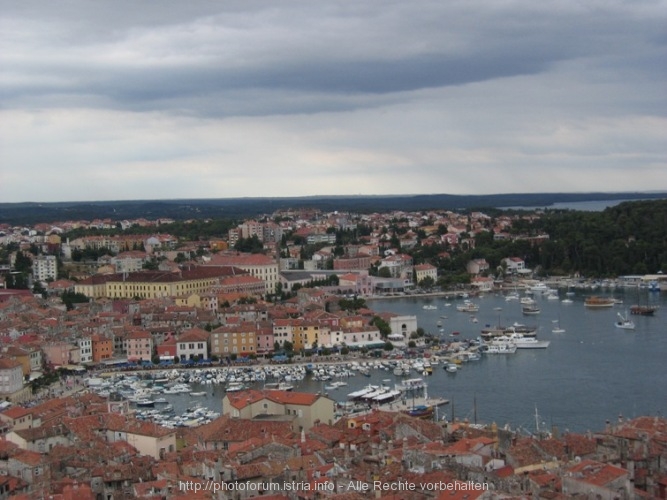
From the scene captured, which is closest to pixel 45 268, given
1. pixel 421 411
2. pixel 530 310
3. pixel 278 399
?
pixel 530 310

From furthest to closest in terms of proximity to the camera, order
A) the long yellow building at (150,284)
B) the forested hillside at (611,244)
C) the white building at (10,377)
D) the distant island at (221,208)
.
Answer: the distant island at (221,208), the forested hillside at (611,244), the long yellow building at (150,284), the white building at (10,377)

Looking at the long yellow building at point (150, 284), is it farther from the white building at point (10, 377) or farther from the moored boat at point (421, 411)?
the moored boat at point (421, 411)

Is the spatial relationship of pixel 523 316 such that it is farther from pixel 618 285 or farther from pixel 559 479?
pixel 559 479

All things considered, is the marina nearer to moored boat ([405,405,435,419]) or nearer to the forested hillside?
moored boat ([405,405,435,419])

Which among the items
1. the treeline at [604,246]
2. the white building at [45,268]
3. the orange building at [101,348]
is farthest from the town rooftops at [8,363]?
the treeline at [604,246]

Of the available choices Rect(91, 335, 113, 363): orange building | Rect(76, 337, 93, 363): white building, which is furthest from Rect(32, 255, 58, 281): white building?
Rect(76, 337, 93, 363): white building

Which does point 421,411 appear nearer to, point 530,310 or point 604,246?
point 530,310

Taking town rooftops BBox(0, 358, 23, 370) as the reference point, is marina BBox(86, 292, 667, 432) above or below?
below

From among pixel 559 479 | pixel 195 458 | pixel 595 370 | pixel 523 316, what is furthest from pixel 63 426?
pixel 523 316
